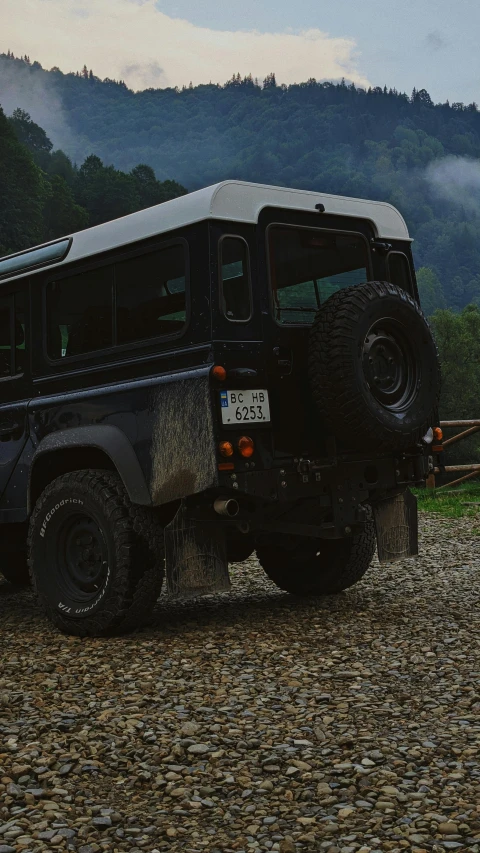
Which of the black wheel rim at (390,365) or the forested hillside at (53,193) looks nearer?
the black wheel rim at (390,365)

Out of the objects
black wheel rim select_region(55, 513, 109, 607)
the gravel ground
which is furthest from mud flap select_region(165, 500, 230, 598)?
black wheel rim select_region(55, 513, 109, 607)

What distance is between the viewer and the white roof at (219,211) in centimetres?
588

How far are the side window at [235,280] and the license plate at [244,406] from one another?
0.47 m

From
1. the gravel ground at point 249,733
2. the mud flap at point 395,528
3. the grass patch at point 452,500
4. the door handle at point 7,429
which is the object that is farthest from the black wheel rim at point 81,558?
the grass patch at point 452,500

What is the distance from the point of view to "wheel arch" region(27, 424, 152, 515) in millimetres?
5953

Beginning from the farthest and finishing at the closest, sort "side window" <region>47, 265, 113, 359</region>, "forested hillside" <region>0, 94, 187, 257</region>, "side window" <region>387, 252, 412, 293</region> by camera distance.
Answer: "forested hillside" <region>0, 94, 187, 257</region> < "side window" <region>387, 252, 412, 293</region> < "side window" <region>47, 265, 113, 359</region>

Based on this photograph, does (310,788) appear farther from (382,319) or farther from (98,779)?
(382,319)

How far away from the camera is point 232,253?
5.91 m

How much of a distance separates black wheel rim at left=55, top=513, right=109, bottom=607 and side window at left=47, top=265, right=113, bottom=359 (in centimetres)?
117

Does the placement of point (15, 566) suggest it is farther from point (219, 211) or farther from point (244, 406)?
point (219, 211)

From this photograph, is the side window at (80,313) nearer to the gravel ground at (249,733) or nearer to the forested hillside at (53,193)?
the gravel ground at (249,733)

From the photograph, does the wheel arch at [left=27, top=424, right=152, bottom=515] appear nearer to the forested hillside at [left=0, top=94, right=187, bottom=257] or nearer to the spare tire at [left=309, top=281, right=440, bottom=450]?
the spare tire at [left=309, top=281, right=440, bottom=450]

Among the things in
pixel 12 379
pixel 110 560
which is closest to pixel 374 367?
pixel 110 560

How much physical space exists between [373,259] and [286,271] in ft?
3.07
